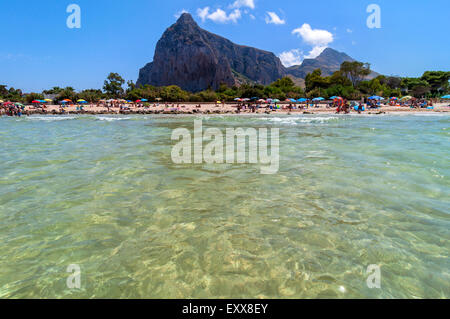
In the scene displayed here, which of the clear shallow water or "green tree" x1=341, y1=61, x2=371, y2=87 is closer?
the clear shallow water

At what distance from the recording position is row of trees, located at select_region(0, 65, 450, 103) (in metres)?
69.5

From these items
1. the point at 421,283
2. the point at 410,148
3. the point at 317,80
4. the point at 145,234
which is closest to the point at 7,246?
the point at 145,234

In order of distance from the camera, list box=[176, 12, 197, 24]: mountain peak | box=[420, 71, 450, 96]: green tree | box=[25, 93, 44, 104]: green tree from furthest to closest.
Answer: box=[176, 12, 197, 24]: mountain peak → box=[420, 71, 450, 96]: green tree → box=[25, 93, 44, 104]: green tree

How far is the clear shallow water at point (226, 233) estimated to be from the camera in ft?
8.20

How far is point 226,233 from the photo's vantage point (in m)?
3.45

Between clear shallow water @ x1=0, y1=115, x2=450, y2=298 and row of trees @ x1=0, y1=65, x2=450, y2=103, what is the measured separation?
67217mm

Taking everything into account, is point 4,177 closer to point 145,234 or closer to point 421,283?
point 145,234

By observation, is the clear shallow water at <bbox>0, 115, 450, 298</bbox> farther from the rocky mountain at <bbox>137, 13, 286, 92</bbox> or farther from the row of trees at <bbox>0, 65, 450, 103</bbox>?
the rocky mountain at <bbox>137, 13, 286, 92</bbox>

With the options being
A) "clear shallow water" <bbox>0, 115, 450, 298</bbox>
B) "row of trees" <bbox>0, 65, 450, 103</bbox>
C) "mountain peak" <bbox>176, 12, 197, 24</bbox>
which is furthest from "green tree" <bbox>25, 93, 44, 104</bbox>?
"mountain peak" <bbox>176, 12, 197, 24</bbox>

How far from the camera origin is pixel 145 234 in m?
3.44

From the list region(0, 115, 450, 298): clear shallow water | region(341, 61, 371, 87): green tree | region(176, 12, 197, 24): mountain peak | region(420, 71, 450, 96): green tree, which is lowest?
region(0, 115, 450, 298): clear shallow water

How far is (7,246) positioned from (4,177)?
424 centimetres

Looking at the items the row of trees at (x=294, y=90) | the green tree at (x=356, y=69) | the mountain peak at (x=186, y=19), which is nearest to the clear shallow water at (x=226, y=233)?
the row of trees at (x=294, y=90)

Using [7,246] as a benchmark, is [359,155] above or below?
above
